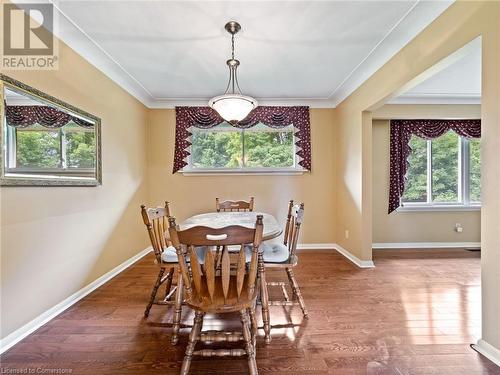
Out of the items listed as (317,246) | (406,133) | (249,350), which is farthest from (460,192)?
(249,350)

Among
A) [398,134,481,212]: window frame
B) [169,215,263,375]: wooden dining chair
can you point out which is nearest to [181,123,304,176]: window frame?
[398,134,481,212]: window frame

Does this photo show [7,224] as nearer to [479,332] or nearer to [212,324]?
[212,324]

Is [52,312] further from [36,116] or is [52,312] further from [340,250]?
[340,250]

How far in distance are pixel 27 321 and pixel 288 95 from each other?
3.72 m

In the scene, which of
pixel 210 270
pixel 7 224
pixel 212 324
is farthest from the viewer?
pixel 212 324

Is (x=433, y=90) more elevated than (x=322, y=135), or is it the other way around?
(x=433, y=90)

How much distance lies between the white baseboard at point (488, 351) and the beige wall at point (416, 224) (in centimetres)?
260

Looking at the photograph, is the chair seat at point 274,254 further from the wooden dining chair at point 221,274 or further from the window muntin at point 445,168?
the window muntin at point 445,168

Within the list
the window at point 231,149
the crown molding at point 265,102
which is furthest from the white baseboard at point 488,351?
the crown molding at point 265,102

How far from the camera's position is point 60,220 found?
2189mm

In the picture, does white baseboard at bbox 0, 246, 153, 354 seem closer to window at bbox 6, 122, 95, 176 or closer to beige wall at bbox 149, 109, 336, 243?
window at bbox 6, 122, 95, 176

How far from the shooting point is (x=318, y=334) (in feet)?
6.08

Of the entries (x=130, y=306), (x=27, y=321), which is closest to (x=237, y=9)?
(x=130, y=306)

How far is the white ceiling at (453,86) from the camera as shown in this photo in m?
2.82
